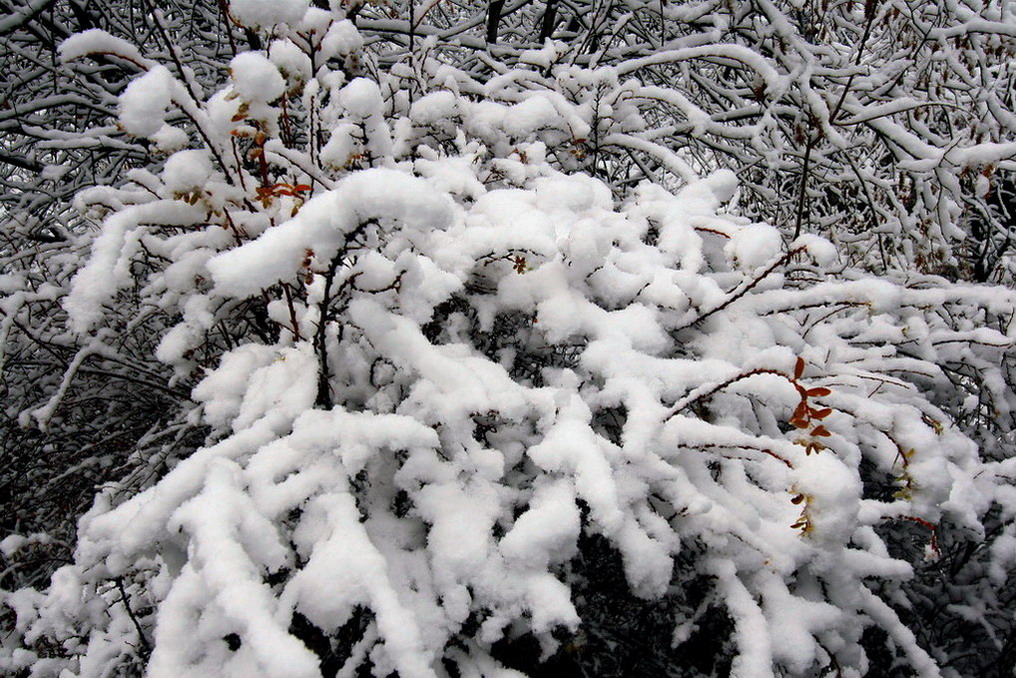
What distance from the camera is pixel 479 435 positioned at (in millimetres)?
1324

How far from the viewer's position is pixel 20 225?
2.88 metres

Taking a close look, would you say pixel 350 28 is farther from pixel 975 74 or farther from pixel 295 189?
pixel 975 74

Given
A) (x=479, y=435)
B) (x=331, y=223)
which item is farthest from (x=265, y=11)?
(x=479, y=435)

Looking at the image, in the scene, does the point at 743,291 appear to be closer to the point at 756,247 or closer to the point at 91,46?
the point at 756,247

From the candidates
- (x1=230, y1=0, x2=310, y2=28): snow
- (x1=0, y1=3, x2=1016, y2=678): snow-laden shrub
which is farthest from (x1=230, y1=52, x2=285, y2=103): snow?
(x1=230, y1=0, x2=310, y2=28): snow

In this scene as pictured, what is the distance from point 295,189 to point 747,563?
122cm

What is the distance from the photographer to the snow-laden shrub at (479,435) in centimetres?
97

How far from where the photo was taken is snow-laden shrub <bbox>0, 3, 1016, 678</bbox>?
968mm

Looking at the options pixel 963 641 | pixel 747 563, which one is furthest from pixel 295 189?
pixel 963 641

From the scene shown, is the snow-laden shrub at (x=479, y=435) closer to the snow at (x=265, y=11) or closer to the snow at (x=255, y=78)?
the snow at (x=255, y=78)

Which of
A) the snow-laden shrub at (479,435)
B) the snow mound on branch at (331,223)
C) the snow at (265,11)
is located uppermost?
the snow at (265,11)

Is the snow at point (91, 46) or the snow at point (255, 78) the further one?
the snow at point (91, 46)

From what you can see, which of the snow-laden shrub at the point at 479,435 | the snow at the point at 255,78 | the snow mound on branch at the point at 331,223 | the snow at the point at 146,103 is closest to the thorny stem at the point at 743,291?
the snow-laden shrub at the point at 479,435

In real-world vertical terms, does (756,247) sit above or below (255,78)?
below
